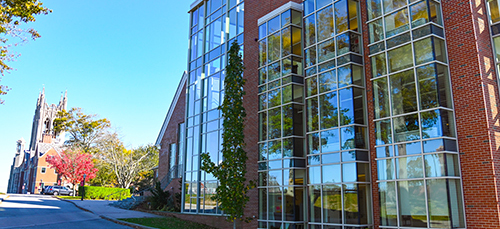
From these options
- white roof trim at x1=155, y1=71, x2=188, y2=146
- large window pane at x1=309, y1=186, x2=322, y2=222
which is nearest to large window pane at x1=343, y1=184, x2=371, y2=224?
large window pane at x1=309, y1=186, x2=322, y2=222

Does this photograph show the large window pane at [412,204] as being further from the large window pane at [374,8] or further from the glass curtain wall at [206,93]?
the glass curtain wall at [206,93]

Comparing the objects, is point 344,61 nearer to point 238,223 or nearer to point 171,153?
point 238,223

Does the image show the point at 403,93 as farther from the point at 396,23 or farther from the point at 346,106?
the point at 396,23

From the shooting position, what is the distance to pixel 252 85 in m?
19.0

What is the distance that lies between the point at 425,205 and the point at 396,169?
4.73 ft

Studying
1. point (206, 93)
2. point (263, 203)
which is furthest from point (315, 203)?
point (206, 93)

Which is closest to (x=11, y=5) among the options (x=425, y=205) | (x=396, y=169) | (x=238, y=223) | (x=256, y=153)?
(x=256, y=153)

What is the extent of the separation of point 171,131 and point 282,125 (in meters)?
14.7

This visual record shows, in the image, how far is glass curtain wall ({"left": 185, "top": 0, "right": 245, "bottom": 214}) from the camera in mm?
21109

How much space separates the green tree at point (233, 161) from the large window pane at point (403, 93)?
7339 millimetres

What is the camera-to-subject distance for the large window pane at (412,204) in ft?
35.3

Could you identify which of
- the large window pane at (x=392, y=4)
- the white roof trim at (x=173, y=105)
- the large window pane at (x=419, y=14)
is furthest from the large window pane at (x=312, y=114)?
the white roof trim at (x=173, y=105)

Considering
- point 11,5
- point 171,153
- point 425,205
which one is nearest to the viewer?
point 425,205

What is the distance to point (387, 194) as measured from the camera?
1193cm
